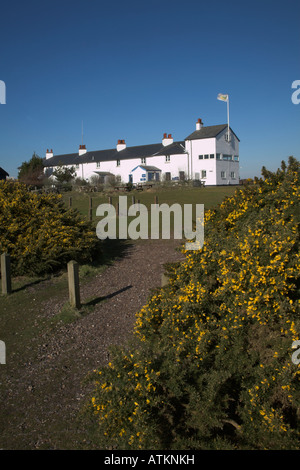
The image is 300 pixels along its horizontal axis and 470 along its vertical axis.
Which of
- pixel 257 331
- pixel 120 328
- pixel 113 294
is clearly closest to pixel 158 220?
pixel 113 294

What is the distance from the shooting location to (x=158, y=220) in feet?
47.3

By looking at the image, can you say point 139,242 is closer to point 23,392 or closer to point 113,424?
point 23,392

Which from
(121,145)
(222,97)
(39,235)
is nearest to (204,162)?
(222,97)

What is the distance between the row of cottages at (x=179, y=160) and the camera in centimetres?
4503

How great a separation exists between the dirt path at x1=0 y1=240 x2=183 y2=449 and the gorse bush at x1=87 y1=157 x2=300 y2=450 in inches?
17.9

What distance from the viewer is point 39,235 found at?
920 centimetres

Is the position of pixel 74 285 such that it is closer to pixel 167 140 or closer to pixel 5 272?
pixel 5 272

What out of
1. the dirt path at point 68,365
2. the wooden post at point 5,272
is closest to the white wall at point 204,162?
the dirt path at point 68,365

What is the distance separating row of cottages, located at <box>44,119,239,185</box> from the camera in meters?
45.0

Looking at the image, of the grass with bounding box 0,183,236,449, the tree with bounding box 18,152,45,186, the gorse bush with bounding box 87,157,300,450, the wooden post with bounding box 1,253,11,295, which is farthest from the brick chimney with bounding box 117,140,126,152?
the gorse bush with bounding box 87,157,300,450

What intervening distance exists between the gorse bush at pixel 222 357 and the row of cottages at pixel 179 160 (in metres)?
40.3

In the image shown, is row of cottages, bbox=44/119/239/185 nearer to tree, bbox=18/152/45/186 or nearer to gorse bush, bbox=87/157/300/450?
tree, bbox=18/152/45/186

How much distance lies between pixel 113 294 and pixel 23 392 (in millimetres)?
3421

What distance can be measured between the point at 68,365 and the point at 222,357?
7.78ft
